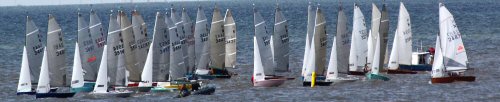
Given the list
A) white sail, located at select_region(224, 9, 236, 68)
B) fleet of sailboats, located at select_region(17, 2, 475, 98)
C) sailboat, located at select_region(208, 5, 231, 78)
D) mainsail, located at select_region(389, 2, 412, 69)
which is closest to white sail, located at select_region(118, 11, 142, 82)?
fleet of sailboats, located at select_region(17, 2, 475, 98)

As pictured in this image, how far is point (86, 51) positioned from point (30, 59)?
3.40m

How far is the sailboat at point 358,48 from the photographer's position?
299ft

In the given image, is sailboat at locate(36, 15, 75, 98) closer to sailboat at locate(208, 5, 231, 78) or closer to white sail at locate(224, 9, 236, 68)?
sailboat at locate(208, 5, 231, 78)

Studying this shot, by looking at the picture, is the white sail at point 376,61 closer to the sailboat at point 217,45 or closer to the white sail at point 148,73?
the sailboat at point 217,45

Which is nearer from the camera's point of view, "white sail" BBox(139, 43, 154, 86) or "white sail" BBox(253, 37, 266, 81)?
"white sail" BBox(139, 43, 154, 86)

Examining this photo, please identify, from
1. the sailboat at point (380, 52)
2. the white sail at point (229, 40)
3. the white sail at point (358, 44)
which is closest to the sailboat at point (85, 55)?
the white sail at point (229, 40)

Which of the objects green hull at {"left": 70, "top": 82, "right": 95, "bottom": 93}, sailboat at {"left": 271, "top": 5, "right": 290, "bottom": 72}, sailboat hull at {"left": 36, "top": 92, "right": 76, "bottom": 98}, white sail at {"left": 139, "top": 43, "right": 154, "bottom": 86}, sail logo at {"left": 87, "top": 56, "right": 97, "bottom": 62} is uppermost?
sailboat at {"left": 271, "top": 5, "right": 290, "bottom": 72}

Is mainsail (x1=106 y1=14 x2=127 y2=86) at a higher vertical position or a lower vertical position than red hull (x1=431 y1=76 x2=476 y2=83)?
higher

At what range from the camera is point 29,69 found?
80688mm

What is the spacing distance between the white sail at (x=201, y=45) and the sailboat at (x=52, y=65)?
13.3 meters

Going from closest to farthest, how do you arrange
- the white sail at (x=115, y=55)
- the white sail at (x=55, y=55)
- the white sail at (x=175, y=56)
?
the white sail at (x=55, y=55) → the white sail at (x=115, y=55) → the white sail at (x=175, y=56)

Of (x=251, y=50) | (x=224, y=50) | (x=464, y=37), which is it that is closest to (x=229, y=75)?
(x=224, y=50)

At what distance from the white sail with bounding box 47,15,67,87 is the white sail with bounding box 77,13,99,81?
48.1 inches

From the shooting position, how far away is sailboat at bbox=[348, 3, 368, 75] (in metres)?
91.1
